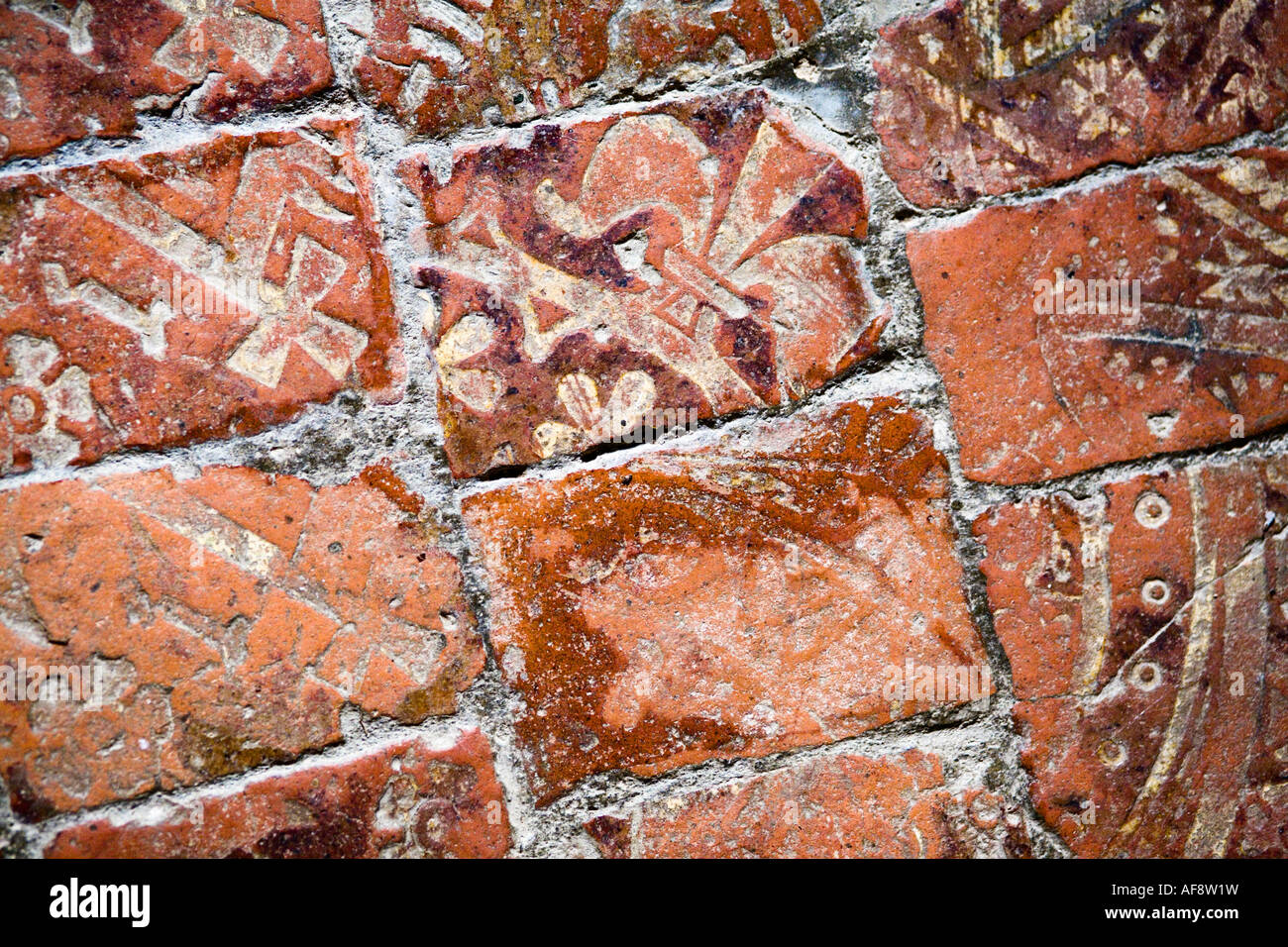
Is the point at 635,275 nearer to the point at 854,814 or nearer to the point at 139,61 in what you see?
the point at 139,61

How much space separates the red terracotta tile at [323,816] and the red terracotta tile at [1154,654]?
1014mm

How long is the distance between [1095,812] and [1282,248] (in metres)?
1.00

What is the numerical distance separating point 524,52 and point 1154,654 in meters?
1.49

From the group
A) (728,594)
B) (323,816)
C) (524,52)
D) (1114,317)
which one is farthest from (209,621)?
(1114,317)

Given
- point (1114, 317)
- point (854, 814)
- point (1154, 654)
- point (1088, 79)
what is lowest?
point (854, 814)

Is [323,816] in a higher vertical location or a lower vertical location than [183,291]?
lower

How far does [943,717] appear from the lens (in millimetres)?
1409

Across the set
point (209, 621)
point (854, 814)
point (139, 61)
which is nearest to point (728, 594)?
point (854, 814)

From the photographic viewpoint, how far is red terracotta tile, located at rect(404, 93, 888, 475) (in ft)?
4.52

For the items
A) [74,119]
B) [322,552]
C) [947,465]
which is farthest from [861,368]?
[74,119]

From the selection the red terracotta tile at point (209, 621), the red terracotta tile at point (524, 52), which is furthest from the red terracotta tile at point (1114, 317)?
the red terracotta tile at point (209, 621)

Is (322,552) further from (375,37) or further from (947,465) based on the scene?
(947,465)

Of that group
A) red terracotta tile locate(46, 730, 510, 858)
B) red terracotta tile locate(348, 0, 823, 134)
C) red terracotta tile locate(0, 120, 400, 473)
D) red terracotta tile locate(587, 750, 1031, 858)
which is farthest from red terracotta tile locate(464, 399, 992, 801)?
red terracotta tile locate(348, 0, 823, 134)

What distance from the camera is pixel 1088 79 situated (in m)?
1.34
